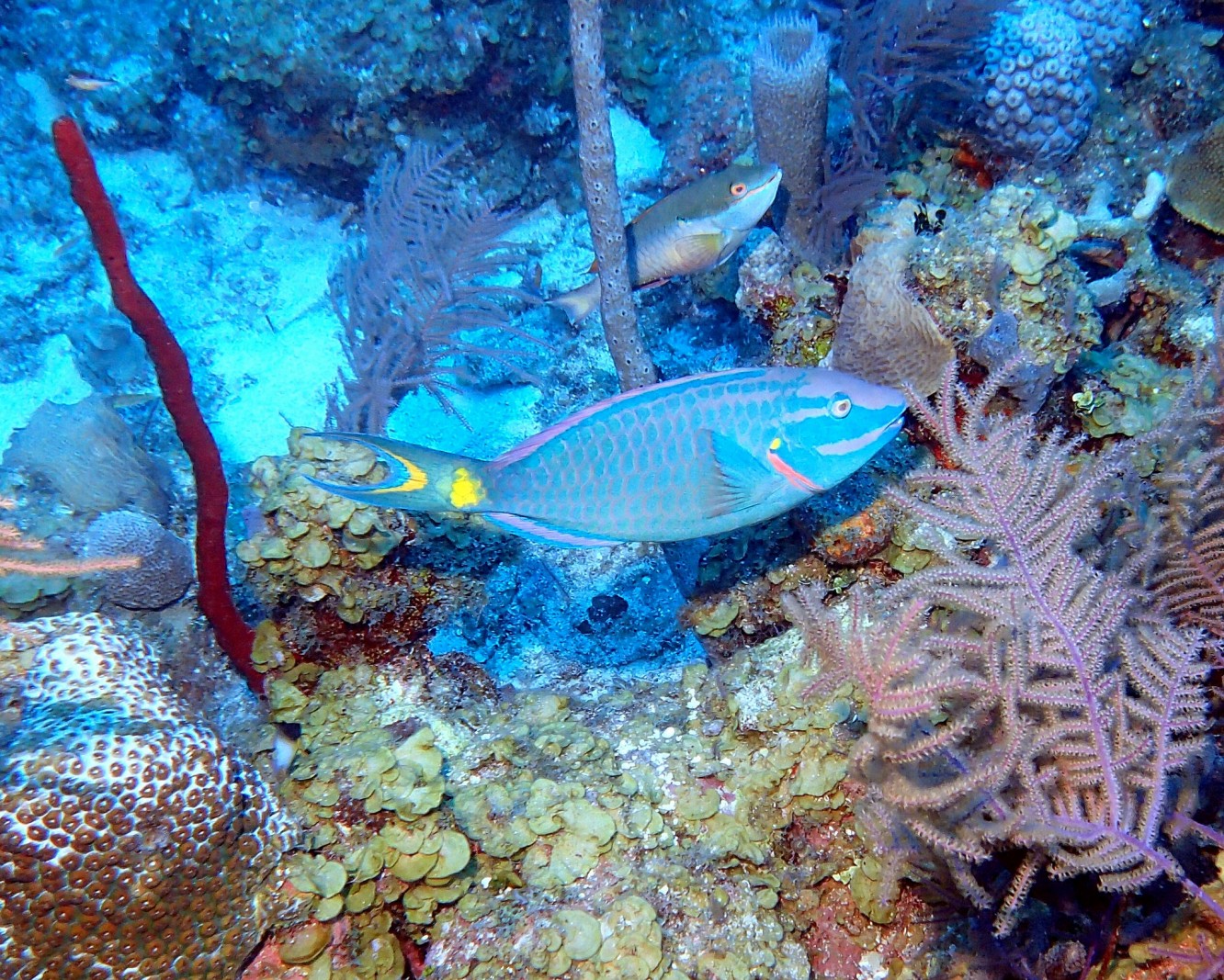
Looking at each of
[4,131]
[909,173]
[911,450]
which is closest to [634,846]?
[911,450]

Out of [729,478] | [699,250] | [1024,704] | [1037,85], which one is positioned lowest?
[1024,704]

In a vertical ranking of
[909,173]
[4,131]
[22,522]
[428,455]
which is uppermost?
[4,131]

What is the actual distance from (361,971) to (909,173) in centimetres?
617

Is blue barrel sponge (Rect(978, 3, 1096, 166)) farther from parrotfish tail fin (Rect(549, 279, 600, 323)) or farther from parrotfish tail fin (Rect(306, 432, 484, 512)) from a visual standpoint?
parrotfish tail fin (Rect(306, 432, 484, 512))

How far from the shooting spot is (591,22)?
3502 mm

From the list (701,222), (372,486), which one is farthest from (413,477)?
(701,222)

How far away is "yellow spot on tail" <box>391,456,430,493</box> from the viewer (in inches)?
100

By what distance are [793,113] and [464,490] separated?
3799mm

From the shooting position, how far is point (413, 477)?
2.57 m

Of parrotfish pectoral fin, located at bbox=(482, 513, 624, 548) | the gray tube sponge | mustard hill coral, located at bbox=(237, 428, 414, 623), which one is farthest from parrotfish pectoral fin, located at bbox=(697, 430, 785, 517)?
the gray tube sponge

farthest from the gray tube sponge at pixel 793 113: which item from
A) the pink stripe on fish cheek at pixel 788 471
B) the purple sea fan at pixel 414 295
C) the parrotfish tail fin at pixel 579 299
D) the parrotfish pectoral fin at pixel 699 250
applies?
the pink stripe on fish cheek at pixel 788 471

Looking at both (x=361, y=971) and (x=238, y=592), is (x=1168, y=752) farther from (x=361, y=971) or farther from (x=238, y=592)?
(x=238, y=592)

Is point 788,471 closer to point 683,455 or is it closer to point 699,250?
point 683,455

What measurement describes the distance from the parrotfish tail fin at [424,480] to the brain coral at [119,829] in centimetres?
106
